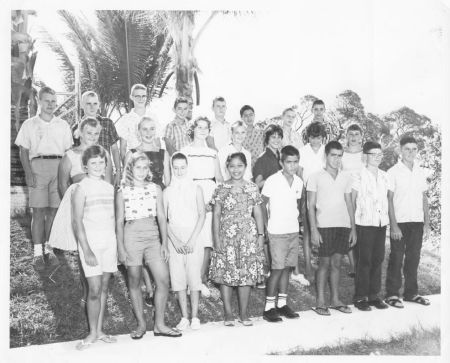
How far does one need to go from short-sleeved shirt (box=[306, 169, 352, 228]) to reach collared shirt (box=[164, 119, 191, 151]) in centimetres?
144

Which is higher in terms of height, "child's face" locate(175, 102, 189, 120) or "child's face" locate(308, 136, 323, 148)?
"child's face" locate(175, 102, 189, 120)

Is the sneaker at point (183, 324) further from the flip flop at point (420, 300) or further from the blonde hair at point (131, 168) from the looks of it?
the flip flop at point (420, 300)

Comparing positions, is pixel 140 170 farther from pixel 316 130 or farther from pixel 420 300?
pixel 420 300

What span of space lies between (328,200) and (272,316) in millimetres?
1337

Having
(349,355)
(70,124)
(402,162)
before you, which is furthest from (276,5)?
(349,355)

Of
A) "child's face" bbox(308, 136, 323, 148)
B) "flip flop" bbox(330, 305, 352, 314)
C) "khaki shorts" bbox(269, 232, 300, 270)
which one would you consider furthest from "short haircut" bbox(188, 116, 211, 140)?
"flip flop" bbox(330, 305, 352, 314)

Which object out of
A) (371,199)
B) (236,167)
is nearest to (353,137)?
(371,199)

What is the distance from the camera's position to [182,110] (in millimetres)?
5922

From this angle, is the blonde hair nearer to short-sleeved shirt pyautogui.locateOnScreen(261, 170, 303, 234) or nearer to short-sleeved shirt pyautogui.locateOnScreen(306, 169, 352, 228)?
short-sleeved shirt pyautogui.locateOnScreen(261, 170, 303, 234)

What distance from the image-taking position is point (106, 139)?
5.75 m

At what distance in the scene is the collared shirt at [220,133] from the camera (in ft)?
20.3

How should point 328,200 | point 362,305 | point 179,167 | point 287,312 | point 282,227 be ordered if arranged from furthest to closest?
point 362,305 → point 328,200 → point 287,312 → point 282,227 → point 179,167

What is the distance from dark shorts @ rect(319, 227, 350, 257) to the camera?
18.3ft

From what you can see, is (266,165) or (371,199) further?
(266,165)
